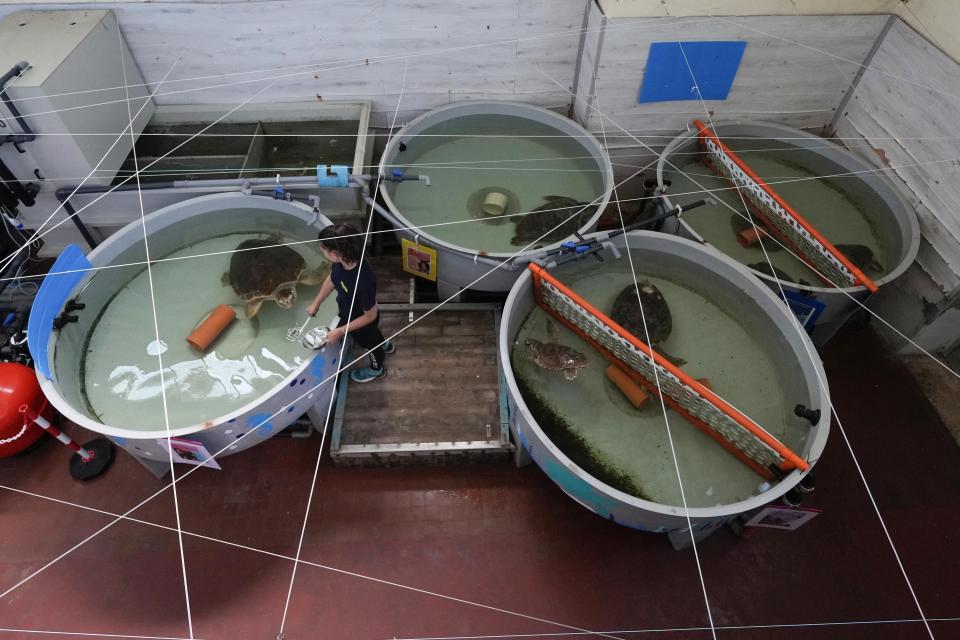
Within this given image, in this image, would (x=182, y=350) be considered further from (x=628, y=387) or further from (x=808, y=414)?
(x=808, y=414)

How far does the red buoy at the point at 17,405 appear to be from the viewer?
3115 millimetres

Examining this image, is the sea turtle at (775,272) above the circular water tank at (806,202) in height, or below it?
below

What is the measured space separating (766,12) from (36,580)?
5703 millimetres

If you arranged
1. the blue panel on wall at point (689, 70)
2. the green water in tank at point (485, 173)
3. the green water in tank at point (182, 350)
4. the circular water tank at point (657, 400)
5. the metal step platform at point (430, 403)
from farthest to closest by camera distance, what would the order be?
1. the green water in tank at point (485, 173)
2. the blue panel on wall at point (689, 70)
3. the metal step platform at point (430, 403)
4. the green water in tank at point (182, 350)
5. the circular water tank at point (657, 400)

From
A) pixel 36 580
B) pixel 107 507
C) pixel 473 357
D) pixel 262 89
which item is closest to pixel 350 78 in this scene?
pixel 262 89

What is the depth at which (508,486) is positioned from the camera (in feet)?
10.8

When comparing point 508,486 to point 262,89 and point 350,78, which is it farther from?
point 262,89

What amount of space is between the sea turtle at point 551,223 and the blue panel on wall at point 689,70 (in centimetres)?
101

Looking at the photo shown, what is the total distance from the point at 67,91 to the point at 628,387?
3.70 m

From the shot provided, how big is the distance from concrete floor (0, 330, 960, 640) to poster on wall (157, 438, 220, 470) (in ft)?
2.20

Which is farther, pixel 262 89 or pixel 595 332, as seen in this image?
pixel 262 89

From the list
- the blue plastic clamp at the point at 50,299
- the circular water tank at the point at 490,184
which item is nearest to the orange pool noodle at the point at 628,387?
the circular water tank at the point at 490,184

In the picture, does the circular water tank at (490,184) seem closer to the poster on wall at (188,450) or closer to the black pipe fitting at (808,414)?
the black pipe fitting at (808,414)

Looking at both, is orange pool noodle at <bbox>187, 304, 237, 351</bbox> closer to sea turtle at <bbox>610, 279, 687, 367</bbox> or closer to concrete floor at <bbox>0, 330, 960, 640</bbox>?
concrete floor at <bbox>0, 330, 960, 640</bbox>
